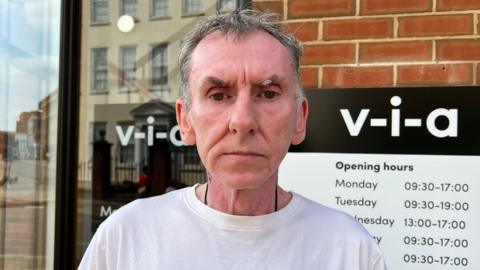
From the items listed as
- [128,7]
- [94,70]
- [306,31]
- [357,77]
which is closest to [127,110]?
[94,70]

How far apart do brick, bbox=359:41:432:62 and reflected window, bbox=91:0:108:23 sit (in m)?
1.71

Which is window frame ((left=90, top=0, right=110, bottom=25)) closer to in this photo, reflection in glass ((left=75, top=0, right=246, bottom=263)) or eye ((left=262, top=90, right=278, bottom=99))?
reflection in glass ((left=75, top=0, right=246, bottom=263))

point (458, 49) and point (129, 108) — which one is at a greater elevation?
point (458, 49)

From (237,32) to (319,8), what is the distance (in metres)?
1.33

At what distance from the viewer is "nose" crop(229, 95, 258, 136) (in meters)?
1.20

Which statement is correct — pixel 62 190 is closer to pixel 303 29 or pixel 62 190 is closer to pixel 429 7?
pixel 303 29

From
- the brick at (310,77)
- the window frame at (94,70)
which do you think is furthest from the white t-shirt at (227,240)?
the window frame at (94,70)

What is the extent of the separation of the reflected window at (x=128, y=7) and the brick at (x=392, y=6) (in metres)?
1.51

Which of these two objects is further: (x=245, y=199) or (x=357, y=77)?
(x=357, y=77)

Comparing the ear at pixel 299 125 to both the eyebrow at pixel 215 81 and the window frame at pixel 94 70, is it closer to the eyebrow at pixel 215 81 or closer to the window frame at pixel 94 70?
the eyebrow at pixel 215 81

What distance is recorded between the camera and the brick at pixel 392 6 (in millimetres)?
2357

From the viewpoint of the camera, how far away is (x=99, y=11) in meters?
3.47

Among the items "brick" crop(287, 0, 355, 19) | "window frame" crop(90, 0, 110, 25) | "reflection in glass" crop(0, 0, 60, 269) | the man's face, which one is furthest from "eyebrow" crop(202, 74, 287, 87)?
"reflection in glass" crop(0, 0, 60, 269)

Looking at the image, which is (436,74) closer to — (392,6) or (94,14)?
(392,6)
